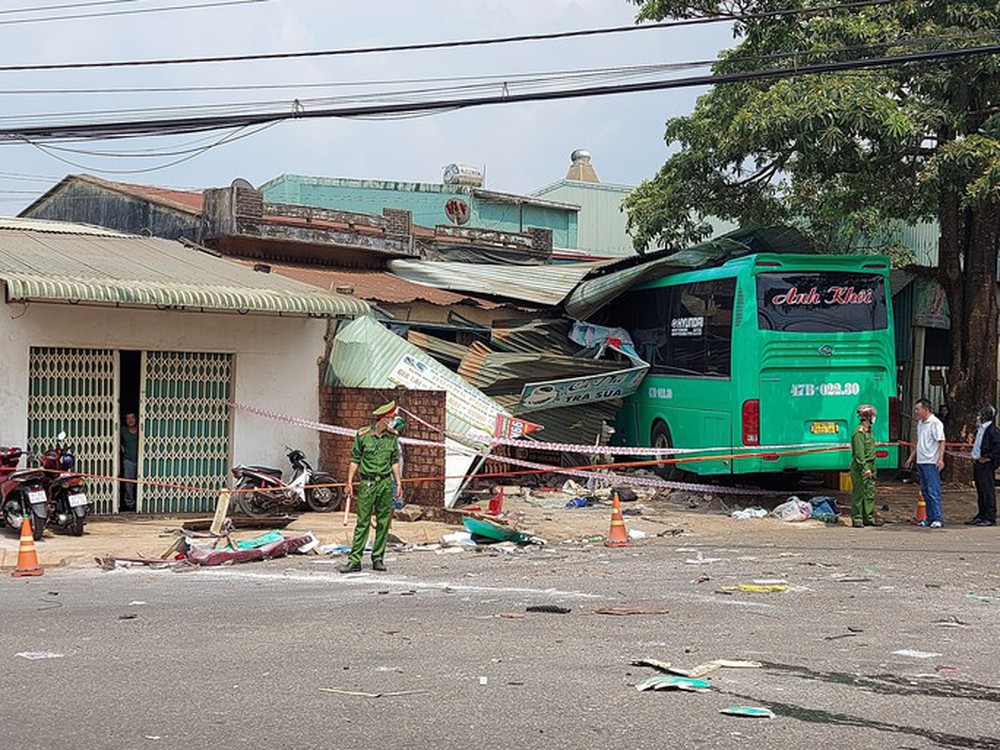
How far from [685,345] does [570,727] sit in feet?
45.6

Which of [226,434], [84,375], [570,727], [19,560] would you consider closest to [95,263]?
[84,375]

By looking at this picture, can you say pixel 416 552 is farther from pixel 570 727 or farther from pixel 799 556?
pixel 570 727

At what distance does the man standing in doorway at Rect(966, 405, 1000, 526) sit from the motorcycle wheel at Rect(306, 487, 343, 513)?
8395 millimetres

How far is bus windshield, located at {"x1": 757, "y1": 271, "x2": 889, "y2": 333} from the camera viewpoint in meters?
18.2

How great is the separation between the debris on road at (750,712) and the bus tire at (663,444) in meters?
13.4

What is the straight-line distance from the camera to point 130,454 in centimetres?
1698

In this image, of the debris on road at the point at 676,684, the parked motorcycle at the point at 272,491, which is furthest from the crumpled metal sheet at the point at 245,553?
the debris on road at the point at 676,684

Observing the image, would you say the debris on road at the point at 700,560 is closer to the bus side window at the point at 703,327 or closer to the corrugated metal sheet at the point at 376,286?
the bus side window at the point at 703,327

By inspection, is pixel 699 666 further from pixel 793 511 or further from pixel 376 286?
pixel 376 286

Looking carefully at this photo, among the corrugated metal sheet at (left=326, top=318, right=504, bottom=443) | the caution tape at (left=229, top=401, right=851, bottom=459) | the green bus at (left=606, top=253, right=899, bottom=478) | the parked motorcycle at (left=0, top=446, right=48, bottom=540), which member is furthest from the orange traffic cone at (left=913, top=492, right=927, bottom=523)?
the parked motorcycle at (left=0, top=446, right=48, bottom=540)

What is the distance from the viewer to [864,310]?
18.9 m

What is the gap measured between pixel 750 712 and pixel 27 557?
818 cm

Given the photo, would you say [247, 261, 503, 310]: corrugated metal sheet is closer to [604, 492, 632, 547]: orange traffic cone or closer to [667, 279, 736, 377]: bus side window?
[667, 279, 736, 377]: bus side window

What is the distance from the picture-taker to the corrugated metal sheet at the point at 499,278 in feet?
71.6
